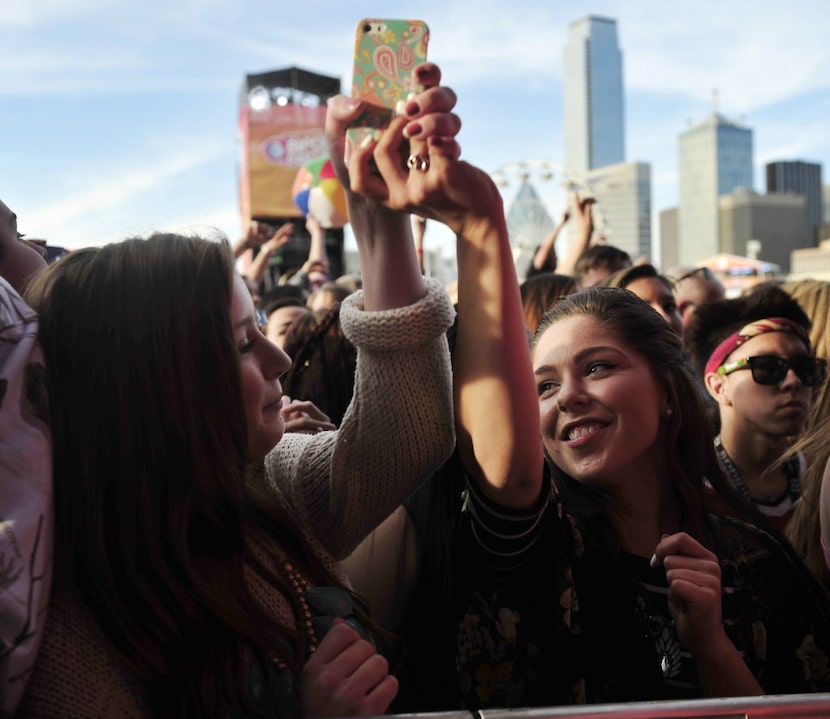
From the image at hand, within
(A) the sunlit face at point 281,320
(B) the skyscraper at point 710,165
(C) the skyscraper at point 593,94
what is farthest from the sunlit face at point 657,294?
(C) the skyscraper at point 593,94

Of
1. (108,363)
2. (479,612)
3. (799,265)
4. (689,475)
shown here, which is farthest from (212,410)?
(799,265)

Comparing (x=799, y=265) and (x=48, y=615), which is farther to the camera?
(x=799, y=265)

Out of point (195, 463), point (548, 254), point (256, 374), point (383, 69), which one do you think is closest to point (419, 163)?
point (383, 69)

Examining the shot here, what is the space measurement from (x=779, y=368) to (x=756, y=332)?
0.13 meters

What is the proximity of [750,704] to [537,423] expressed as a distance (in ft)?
1.64

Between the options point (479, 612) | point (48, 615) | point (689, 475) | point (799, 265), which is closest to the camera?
point (48, 615)

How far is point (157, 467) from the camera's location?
1062 mm

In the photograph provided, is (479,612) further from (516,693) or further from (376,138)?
(376,138)

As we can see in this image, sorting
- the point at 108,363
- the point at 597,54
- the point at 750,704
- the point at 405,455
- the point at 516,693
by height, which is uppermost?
the point at 597,54

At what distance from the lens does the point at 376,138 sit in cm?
111

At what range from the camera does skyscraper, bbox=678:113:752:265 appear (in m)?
145

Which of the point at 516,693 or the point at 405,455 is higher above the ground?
the point at 405,455

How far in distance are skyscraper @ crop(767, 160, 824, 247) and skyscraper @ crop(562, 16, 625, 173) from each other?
5352cm

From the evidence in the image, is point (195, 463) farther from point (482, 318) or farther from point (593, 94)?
point (593, 94)
